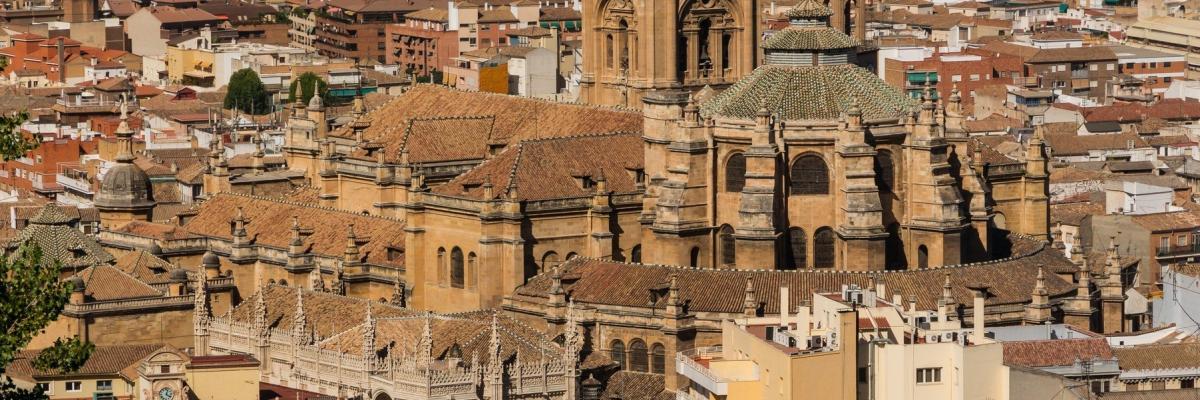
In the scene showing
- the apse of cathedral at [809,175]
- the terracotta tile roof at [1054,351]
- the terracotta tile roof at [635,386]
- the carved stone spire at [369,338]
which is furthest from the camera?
the apse of cathedral at [809,175]

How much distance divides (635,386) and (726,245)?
7655 millimetres

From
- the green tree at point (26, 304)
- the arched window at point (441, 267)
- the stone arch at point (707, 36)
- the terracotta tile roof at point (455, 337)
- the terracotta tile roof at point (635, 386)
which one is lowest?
the terracotta tile roof at point (635, 386)

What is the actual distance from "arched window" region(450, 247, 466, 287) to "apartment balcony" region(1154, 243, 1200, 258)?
41.1 meters

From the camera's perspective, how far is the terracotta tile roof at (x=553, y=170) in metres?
137

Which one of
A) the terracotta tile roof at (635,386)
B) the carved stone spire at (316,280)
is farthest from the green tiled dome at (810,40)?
the carved stone spire at (316,280)

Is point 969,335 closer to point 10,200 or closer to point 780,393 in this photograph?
point 780,393

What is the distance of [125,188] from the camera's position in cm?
16212

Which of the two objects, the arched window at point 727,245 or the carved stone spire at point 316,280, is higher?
the arched window at point 727,245

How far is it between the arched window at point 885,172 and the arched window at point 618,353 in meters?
10.5

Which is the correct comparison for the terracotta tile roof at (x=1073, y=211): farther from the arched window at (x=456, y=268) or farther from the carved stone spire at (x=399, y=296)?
the arched window at (x=456, y=268)

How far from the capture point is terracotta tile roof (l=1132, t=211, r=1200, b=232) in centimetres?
16975

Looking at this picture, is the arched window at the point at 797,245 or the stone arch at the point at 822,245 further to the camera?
the arched window at the point at 797,245

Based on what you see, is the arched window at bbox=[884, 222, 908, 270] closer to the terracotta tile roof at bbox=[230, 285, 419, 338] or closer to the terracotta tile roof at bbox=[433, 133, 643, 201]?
the terracotta tile roof at bbox=[433, 133, 643, 201]

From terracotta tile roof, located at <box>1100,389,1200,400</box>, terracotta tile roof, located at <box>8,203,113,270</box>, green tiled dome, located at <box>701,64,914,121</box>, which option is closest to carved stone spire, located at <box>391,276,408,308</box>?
terracotta tile roof, located at <box>8,203,113,270</box>
